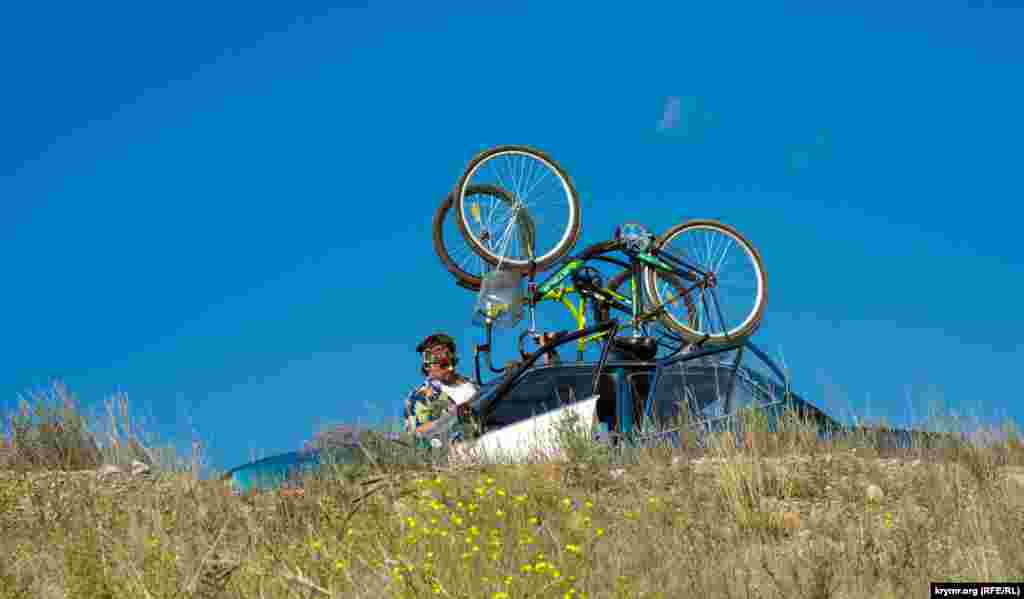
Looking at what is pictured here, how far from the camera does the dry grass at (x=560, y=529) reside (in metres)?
4.88

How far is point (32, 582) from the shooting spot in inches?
235

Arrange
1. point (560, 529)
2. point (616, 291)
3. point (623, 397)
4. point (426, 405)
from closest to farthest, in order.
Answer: point (560, 529) < point (623, 397) < point (426, 405) < point (616, 291)

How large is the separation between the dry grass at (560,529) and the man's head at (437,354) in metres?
2.49

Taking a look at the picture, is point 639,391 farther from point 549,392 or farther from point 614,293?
point 614,293

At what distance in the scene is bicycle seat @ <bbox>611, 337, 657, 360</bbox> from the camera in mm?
11102

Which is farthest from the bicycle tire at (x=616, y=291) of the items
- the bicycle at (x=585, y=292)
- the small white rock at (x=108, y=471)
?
the small white rock at (x=108, y=471)

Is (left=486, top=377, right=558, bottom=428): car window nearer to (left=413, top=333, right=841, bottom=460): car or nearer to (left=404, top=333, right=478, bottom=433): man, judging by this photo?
(left=413, top=333, right=841, bottom=460): car

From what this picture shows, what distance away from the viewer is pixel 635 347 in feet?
37.3

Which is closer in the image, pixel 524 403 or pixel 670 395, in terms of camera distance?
pixel 670 395

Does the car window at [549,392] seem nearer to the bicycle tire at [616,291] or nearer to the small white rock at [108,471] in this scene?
the bicycle tire at [616,291]

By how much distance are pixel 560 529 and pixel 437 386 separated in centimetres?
503

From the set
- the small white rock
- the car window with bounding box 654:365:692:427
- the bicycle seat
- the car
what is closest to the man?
the car

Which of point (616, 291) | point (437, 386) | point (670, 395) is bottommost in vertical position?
point (670, 395)

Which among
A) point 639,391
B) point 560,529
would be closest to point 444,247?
point 639,391
